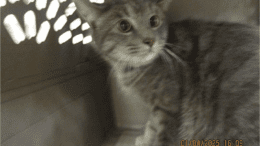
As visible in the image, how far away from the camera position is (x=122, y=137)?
101 centimetres

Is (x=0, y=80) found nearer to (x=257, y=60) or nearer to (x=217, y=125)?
(x=217, y=125)

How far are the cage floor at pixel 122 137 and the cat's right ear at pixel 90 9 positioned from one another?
601 millimetres

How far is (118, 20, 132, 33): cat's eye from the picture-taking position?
0.73 metres

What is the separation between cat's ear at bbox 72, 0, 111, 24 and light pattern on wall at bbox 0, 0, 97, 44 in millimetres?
79

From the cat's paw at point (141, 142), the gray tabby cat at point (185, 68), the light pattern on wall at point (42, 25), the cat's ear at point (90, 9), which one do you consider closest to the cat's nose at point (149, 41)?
the gray tabby cat at point (185, 68)

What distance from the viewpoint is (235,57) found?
27.7 inches

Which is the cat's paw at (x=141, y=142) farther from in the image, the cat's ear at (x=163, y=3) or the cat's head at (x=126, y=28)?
the cat's ear at (x=163, y=3)

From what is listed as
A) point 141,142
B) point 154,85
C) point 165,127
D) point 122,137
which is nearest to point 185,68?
point 154,85

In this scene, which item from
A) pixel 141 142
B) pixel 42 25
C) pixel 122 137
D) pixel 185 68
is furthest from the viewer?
pixel 122 137

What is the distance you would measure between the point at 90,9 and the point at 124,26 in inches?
6.1

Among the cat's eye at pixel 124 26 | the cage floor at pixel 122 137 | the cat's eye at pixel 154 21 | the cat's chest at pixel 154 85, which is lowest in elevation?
the cage floor at pixel 122 137

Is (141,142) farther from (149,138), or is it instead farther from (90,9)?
(90,9)

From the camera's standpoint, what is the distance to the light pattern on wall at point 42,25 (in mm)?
522

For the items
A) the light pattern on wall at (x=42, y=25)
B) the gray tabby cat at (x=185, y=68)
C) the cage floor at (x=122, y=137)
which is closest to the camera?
the light pattern on wall at (x=42, y=25)
